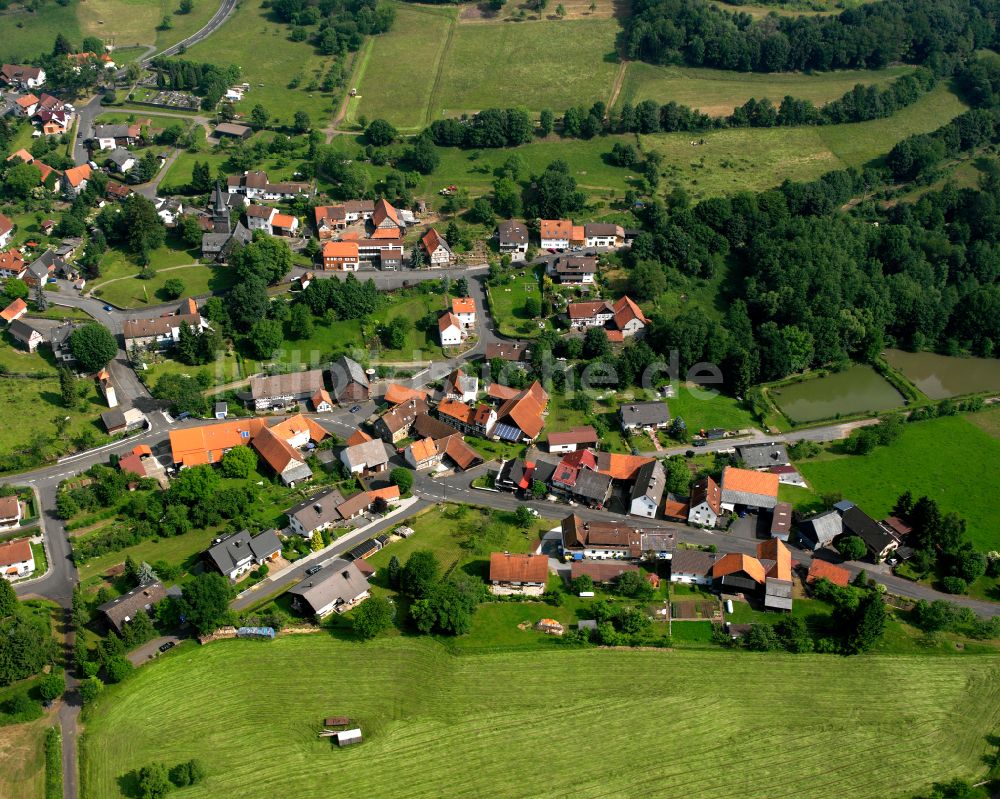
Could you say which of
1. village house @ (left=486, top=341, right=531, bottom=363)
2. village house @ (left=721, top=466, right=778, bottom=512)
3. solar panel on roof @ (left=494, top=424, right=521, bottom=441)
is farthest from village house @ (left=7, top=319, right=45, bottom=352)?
village house @ (left=721, top=466, right=778, bottom=512)

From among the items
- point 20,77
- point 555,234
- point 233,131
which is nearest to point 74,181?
point 233,131

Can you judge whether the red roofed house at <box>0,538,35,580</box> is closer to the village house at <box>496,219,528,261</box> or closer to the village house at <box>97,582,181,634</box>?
the village house at <box>97,582,181,634</box>

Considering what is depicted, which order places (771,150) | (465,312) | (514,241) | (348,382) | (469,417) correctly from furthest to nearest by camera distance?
(771,150)
(514,241)
(465,312)
(348,382)
(469,417)

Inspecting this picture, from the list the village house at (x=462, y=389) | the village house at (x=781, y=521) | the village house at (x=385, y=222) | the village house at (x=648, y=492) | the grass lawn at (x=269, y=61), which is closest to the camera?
the village house at (x=781, y=521)

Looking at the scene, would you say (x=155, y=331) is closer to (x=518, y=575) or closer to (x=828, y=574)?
(x=518, y=575)

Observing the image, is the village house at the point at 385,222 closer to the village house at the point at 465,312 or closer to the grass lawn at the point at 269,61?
the village house at the point at 465,312

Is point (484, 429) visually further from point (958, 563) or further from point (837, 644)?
point (958, 563)

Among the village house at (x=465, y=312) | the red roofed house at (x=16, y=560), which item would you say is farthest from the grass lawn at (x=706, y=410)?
the red roofed house at (x=16, y=560)
